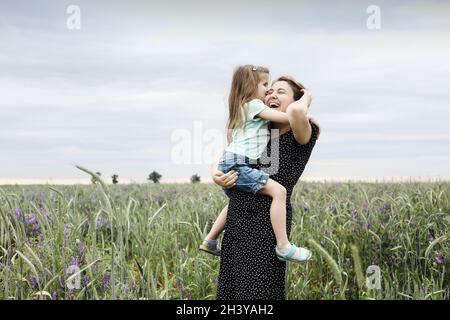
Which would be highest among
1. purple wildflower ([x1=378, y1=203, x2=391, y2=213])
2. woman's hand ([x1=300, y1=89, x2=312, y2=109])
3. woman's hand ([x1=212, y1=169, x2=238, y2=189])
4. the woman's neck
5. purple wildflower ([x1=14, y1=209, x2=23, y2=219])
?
woman's hand ([x1=300, y1=89, x2=312, y2=109])

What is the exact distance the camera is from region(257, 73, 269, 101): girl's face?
284cm

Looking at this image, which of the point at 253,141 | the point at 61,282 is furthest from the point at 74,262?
the point at 253,141

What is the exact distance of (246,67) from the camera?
2857 millimetres

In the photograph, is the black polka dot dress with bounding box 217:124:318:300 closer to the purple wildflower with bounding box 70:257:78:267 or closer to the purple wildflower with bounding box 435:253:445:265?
the purple wildflower with bounding box 70:257:78:267

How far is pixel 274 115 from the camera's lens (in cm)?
265

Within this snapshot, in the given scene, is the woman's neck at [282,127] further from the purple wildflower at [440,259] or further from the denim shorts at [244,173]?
the purple wildflower at [440,259]

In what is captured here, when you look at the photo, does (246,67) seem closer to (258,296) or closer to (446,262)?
(258,296)

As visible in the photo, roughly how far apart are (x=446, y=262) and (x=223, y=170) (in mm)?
1948

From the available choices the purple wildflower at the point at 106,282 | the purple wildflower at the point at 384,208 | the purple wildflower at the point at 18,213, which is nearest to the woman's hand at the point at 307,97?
the purple wildflower at the point at 106,282

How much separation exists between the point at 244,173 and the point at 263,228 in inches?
11.5

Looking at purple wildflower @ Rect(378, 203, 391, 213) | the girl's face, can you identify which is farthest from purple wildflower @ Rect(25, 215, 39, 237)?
purple wildflower @ Rect(378, 203, 391, 213)

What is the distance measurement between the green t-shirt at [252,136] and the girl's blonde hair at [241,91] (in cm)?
4

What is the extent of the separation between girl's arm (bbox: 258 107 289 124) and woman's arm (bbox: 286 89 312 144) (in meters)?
0.06
